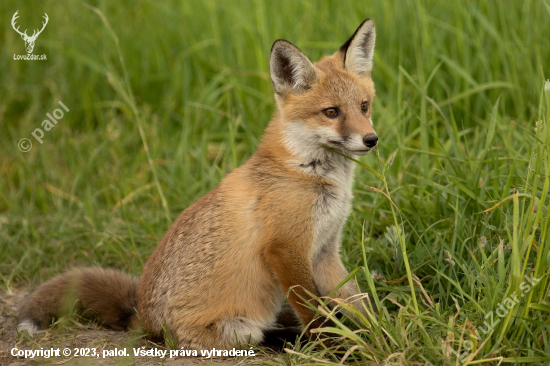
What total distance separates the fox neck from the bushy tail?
1432mm

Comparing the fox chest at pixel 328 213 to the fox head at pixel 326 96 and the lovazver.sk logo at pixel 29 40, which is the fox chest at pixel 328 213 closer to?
the fox head at pixel 326 96

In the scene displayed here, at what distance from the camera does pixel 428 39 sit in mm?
5781

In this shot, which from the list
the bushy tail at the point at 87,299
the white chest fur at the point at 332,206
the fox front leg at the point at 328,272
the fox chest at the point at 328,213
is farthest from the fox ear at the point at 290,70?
the bushy tail at the point at 87,299

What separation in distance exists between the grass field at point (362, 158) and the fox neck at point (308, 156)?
415mm

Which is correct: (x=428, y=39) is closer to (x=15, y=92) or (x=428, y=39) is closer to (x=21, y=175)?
(x=21, y=175)

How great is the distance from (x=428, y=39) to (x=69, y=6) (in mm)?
4909

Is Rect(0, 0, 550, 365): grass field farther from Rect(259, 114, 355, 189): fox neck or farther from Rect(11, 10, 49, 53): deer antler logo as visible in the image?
Rect(259, 114, 355, 189): fox neck

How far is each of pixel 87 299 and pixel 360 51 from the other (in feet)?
8.29

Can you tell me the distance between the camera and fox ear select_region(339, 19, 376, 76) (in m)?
3.96

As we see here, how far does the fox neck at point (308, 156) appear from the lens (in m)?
3.74

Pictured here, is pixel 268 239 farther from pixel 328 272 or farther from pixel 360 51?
pixel 360 51

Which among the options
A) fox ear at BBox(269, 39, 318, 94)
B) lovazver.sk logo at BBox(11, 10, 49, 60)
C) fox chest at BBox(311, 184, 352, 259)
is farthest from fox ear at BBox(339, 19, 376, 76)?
lovazver.sk logo at BBox(11, 10, 49, 60)

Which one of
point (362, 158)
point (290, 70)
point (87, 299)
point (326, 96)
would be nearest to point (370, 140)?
point (326, 96)

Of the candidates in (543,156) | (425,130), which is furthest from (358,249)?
(543,156)
